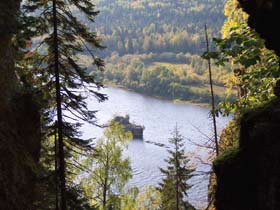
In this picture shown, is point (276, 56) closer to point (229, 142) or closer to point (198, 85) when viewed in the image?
point (229, 142)

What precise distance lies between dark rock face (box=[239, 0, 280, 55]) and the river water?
33.5 m

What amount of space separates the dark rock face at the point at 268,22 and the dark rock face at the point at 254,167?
97cm

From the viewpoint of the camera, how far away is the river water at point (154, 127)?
5947cm

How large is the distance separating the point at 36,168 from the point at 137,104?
373 ft

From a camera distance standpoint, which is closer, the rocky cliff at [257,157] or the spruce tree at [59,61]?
the rocky cliff at [257,157]

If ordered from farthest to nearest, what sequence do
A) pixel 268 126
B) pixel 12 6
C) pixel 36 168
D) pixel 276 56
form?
pixel 36 168
pixel 12 6
pixel 268 126
pixel 276 56

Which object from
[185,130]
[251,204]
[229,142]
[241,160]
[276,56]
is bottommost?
[185,130]

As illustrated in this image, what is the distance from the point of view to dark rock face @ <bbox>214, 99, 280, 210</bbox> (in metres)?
5.09

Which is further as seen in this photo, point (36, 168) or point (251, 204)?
point (36, 168)

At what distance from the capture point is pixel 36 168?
11281 millimetres

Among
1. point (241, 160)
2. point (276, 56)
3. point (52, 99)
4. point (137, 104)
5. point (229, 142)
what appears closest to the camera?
point (276, 56)

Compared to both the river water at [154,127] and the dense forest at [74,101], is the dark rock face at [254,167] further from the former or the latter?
the river water at [154,127]

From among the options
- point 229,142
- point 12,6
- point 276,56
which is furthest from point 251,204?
point 229,142

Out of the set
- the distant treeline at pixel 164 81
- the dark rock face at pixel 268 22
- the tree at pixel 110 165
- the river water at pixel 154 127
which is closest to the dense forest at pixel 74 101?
the dark rock face at pixel 268 22
